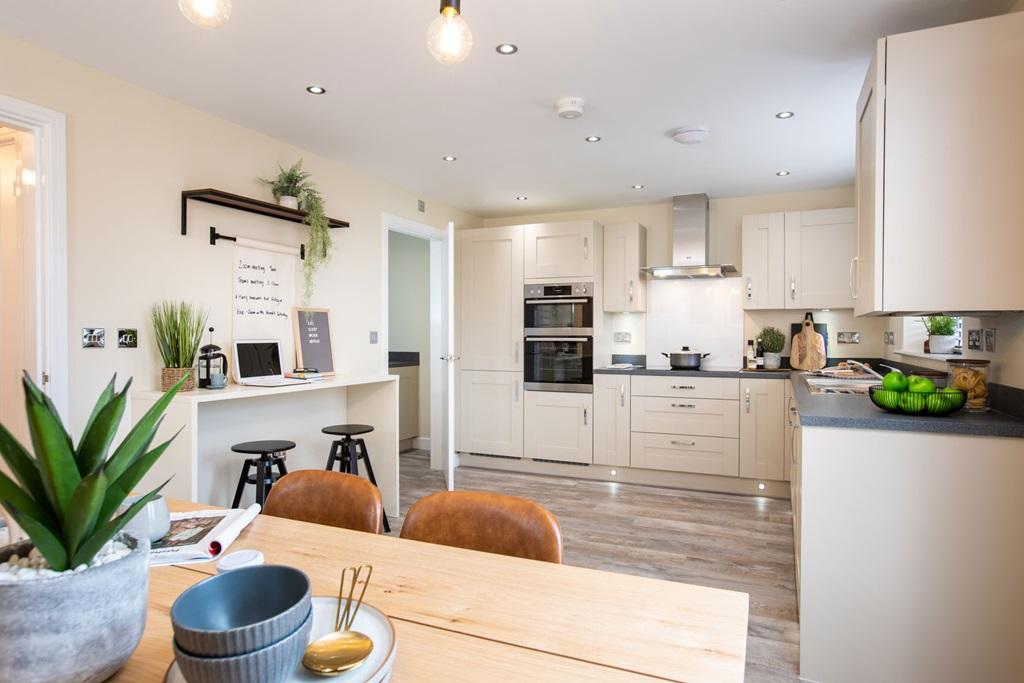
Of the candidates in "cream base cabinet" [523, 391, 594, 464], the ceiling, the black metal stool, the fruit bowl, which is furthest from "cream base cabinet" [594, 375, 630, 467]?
the fruit bowl

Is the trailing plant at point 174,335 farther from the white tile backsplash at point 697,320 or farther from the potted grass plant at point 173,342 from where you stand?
the white tile backsplash at point 697,320

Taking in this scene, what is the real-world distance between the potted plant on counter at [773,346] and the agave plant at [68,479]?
4.85 metres

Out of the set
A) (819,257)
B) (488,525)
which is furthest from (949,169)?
(819,257)

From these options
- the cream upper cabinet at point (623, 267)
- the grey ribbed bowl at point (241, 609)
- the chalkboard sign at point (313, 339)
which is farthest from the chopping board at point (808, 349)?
the grey ribbed bowl at point (241, 609)

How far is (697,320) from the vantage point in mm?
5219

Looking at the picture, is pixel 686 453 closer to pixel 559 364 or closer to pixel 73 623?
pixel 559 364

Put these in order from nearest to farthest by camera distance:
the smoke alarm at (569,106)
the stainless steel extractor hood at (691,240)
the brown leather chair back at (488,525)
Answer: the brown leather chair back at (488,525)
the smoke alarm at (569,106)
the stainless steel extractor hood at (691,240)

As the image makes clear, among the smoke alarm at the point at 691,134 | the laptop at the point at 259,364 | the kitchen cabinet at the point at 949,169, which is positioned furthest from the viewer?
the smoke alarm at the point at 691,134

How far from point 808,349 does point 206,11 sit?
4.67 metres

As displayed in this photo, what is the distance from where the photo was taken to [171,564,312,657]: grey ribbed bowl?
610mm

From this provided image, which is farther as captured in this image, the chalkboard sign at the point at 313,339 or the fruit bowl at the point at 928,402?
the chalkboard sign at the point at 313,339

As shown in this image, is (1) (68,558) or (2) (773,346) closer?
(1) (68,558)

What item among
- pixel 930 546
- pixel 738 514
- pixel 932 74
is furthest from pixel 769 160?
pixel 930 546

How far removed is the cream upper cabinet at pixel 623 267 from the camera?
5168mm
